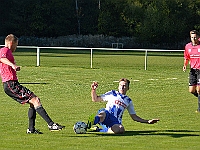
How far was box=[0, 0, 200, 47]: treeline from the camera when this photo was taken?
7591 cm

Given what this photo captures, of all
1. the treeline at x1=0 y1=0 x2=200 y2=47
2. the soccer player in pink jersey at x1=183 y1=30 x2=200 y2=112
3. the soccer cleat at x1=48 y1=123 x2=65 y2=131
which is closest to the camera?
the soccer cleat at x1=48 y1=123 x2=65 y2=131

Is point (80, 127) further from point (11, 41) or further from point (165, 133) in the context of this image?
point (11, 41)

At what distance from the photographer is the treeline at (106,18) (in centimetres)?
7591

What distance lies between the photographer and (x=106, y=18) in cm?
7956

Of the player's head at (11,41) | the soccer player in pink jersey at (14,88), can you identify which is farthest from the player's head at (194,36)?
the player's head at (11,41)

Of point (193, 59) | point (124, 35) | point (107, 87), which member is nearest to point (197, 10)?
point (124, 35)

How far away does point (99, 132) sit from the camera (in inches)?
448

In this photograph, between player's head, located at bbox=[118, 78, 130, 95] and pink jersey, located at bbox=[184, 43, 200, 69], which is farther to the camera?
pink jersey, located at bbox=[184, 43, 200, 69]

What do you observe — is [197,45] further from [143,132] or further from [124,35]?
[124,35]

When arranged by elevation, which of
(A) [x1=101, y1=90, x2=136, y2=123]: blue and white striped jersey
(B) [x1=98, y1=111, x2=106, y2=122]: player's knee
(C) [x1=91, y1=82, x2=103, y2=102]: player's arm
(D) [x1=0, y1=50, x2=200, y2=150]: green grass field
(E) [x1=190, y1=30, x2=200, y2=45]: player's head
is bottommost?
(D) [x1=0, y1=50, x2=200, y2=150]: green grass field

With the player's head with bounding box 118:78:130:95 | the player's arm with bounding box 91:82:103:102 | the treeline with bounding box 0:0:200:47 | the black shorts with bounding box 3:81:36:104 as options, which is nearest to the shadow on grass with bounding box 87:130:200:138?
the player's arm with bounding box 91:82:103:102

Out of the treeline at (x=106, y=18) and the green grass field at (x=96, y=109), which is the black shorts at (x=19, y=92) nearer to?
the green grass field at (x=96, y=109)

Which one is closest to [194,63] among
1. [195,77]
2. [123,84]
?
[195,77]

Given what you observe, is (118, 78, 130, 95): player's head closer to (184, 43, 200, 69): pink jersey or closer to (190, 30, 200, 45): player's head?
(190, 30, 200, 45): player's head
